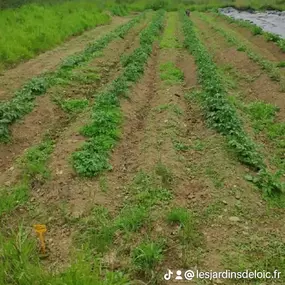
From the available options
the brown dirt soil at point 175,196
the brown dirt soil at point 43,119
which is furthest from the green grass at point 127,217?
the brown dirt soil at point 43,119

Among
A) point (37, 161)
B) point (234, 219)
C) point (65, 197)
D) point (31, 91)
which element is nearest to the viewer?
point (234, 219)

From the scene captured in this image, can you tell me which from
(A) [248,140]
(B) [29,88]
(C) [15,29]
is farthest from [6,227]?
(C) [15,29]

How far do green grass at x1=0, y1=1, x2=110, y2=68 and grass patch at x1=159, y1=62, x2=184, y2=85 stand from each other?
534cm

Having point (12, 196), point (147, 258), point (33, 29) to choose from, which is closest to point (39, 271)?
point (147, 258)

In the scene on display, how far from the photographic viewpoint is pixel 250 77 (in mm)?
12766

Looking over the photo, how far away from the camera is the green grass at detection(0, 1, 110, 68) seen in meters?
14.6

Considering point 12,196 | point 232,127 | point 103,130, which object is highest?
point 232,127

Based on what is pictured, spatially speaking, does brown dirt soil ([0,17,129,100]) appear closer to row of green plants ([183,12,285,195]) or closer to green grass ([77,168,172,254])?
row of green plants ([183,12,285,195])

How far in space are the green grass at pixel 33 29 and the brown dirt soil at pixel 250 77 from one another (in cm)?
722

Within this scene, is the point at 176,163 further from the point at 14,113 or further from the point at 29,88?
the point at 29,88

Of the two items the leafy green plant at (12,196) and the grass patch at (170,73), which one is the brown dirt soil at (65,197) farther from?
the grass patch at (170,73)

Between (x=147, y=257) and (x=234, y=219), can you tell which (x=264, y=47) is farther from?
(x=147, y=257)

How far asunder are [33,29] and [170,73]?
7644 millimetres

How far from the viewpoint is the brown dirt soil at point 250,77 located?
35.4 ft
